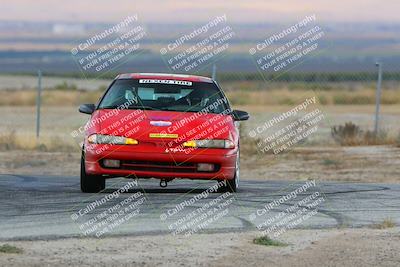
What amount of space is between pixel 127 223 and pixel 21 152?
1277 cm

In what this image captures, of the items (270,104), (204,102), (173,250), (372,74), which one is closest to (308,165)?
(204,102)

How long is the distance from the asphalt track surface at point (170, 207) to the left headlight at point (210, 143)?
0.60m

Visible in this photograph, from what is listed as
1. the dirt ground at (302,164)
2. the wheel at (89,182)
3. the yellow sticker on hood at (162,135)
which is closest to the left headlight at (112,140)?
the yellow sticker on hood at (162,135)

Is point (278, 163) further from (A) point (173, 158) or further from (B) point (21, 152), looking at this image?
(A) point (173, 158)

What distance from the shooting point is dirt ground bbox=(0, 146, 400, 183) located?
Result: 69.0 feet

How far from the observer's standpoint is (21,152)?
24828 millimetres

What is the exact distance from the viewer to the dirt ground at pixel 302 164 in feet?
69.0

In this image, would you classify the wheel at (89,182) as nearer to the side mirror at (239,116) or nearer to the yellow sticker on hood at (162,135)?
the yellow sticker on hood at (162,135)

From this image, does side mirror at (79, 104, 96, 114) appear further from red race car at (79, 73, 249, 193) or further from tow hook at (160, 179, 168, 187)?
tow hook at (160, 179, 168, 187)

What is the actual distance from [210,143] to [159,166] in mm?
644

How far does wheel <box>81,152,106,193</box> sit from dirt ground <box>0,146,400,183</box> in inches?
225

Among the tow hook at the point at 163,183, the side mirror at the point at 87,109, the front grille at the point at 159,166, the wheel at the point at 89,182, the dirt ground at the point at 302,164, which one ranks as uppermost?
the side mirror at the point at 87,109

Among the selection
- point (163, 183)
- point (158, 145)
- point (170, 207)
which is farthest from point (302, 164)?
point (170, 207)

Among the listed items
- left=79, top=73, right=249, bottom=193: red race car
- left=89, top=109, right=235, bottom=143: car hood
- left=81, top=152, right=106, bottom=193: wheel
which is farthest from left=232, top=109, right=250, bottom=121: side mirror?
left=81, top=152, right=106, bottom=193: wheel
